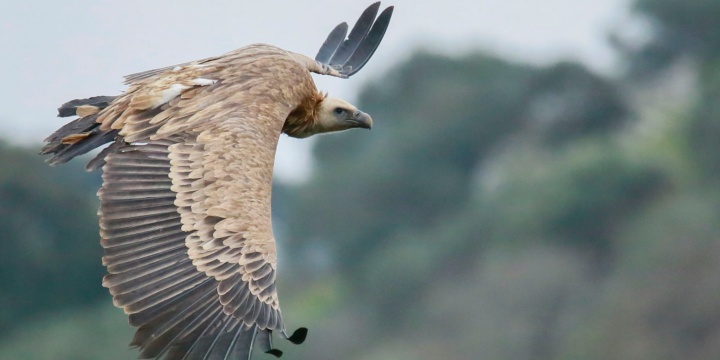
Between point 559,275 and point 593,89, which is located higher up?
point 593,89

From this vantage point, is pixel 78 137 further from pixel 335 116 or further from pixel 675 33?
pixel 675 33

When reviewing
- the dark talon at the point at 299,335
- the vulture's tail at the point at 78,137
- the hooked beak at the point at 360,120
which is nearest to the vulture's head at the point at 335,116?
the hooked beak at the point at 360,120

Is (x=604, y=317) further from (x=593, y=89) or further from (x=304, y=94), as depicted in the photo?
(x=304, y=94)

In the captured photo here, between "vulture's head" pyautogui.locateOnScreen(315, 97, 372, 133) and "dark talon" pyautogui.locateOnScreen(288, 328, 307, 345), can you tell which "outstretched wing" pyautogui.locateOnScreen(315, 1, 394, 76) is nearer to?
"vulture's head" pyautogui.locateOnScreen(315, 97, 372, 133)

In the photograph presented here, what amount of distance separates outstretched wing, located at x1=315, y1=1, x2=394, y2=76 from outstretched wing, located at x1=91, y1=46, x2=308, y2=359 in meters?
3.03

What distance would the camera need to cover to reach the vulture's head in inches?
511

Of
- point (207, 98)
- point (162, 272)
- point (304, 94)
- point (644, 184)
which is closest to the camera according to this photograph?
point (162, 272)

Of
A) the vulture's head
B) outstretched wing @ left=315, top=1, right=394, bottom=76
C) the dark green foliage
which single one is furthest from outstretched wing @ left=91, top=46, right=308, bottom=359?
the dark green foliage

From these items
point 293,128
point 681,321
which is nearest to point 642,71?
point 681,321

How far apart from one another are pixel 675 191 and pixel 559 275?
9.27 meters

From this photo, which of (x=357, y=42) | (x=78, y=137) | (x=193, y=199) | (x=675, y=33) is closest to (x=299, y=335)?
(x=193, y=199)

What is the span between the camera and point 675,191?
57.7m

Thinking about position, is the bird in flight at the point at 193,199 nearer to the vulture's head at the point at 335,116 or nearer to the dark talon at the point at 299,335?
the dark talon at the point at 299,335

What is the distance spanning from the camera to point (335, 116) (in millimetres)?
13047
